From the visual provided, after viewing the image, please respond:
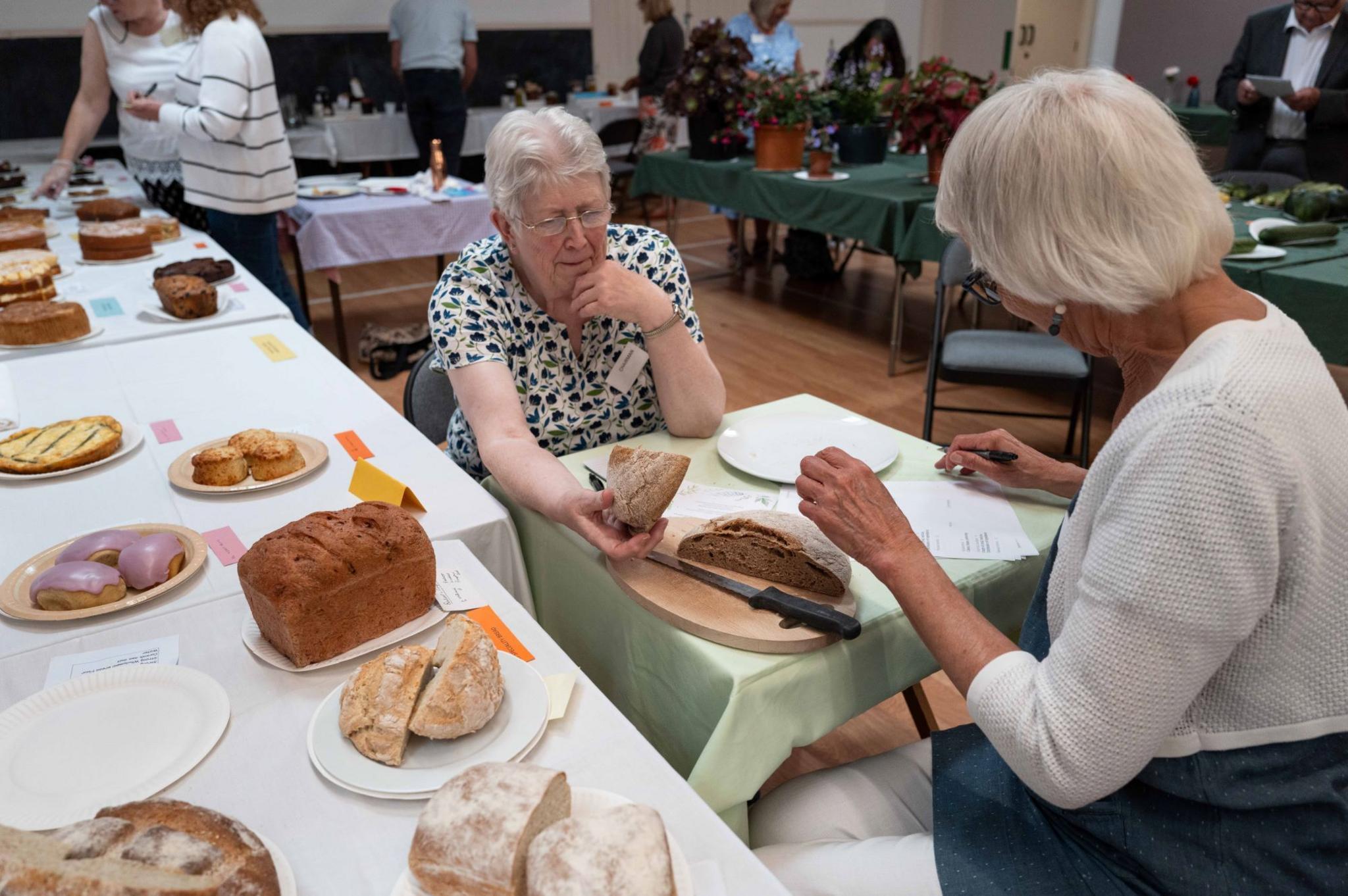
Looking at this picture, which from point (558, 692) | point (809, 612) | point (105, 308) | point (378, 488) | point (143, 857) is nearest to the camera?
point (143, 857)

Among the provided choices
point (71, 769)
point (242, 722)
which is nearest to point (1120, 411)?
point (242, 722)

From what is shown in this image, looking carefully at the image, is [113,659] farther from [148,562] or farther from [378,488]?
[378,488]

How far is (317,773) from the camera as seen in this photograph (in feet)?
3.11

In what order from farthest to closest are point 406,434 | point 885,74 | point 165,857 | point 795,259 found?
point 795,259
point 885,74
point 406,434
point 165,857

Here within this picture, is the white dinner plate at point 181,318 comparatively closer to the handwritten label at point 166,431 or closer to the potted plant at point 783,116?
the handwritten label at point 166,431

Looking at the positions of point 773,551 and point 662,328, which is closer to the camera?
point 773,551

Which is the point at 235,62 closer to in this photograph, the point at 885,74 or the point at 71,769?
the point at 71,769

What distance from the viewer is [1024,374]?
3107 mm

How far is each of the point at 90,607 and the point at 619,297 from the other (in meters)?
0.97

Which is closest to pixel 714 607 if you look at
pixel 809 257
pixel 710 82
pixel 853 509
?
pixel 853 509

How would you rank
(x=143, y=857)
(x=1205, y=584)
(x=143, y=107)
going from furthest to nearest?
(x=143, y=107) → (x=1205, y=584) → (x=143, y=857)

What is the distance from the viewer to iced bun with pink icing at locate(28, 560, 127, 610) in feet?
4.00

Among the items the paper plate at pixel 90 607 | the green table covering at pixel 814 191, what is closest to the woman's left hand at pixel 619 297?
the paper plate at pixel 90 607

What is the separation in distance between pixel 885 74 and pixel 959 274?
7.11ft
